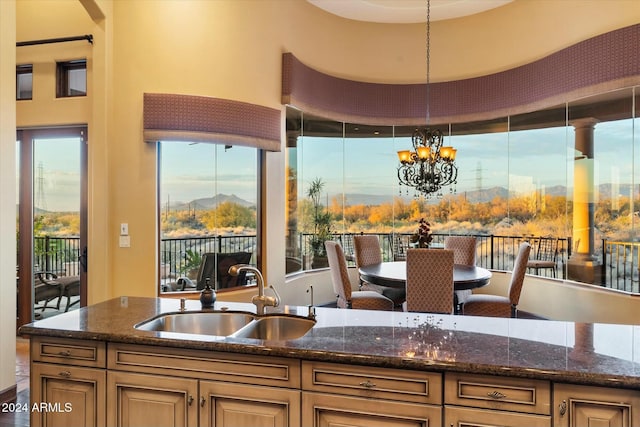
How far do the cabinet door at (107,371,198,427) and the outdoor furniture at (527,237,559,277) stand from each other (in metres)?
5.39

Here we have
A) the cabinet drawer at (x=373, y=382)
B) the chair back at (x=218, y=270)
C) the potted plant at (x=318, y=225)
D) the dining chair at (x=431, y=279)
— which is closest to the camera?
the cabinet drawer at (x=373, y=382)

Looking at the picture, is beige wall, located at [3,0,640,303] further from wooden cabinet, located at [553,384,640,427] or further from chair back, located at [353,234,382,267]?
wooden cabinet, located at [553,384,640,427]

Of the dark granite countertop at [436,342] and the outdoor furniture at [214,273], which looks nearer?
the dark granite countertop at [436,342]

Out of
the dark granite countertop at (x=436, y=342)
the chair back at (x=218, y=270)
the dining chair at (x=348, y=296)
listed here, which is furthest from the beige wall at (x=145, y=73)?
the dark granite countertop at (x=436, y=342)

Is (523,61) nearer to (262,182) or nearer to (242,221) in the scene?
(262,182)

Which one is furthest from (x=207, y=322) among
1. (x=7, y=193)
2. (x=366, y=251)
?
(x=366, y=251)

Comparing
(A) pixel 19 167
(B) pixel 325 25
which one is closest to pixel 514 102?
(B) pixel 325 25

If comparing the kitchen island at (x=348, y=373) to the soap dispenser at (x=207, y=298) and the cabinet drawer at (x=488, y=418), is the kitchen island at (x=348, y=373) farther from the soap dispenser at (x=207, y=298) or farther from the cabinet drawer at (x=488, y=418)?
the soap dispenser at (x=207, y=298)

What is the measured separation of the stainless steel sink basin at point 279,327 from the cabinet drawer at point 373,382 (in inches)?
20.2

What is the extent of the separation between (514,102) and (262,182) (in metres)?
3.95

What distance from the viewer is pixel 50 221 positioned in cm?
464

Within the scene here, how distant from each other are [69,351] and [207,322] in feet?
2.25

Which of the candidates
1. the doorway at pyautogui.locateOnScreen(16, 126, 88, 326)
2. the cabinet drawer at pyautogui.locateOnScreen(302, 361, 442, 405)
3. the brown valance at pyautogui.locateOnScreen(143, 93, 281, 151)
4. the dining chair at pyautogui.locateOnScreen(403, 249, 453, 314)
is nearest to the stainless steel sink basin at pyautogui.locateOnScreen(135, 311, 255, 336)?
the cabinet drawer at pyautogui.locateOnScreen(302, 361, 442, 405)

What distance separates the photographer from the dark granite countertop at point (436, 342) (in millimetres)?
1526
